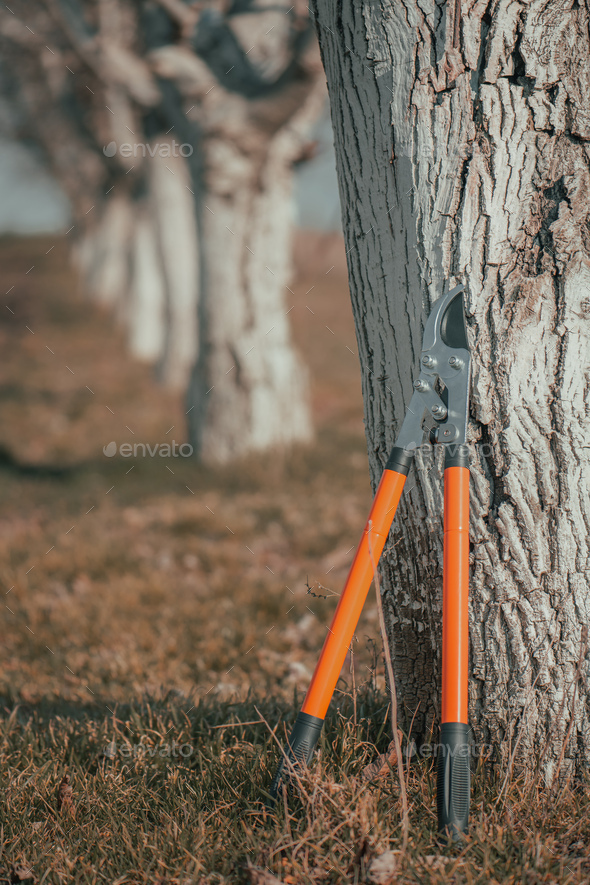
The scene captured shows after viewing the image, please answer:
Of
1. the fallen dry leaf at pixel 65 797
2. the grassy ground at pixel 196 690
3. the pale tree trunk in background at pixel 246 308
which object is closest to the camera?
the grassy ground at pixel 196 690

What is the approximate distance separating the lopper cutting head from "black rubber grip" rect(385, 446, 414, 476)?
0.02m

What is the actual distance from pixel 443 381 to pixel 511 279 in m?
0.32

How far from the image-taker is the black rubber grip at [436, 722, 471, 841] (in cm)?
165

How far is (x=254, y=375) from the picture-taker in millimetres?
7211

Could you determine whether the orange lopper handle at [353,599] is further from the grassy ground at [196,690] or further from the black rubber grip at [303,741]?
the grassy ground at [196,690]

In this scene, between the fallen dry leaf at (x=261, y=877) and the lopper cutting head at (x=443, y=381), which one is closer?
the fallen dry leaf at (x=261, y=877)

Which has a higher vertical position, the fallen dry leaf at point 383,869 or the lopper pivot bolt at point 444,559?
the lopper pivot bolt at point 444,559

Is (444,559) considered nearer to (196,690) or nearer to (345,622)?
(345,622)

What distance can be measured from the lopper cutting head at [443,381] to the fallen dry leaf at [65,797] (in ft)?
4.45

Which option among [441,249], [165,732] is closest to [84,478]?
[165,732]

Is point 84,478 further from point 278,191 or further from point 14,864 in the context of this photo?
point 14,864

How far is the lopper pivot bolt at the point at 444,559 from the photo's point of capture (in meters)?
1.67

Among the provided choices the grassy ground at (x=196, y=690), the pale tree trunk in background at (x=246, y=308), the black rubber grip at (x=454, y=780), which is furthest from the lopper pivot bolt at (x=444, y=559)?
the pale tree trunk in background at (x=246, y=308)

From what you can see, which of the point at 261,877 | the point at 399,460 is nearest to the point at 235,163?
the point at 399,460
